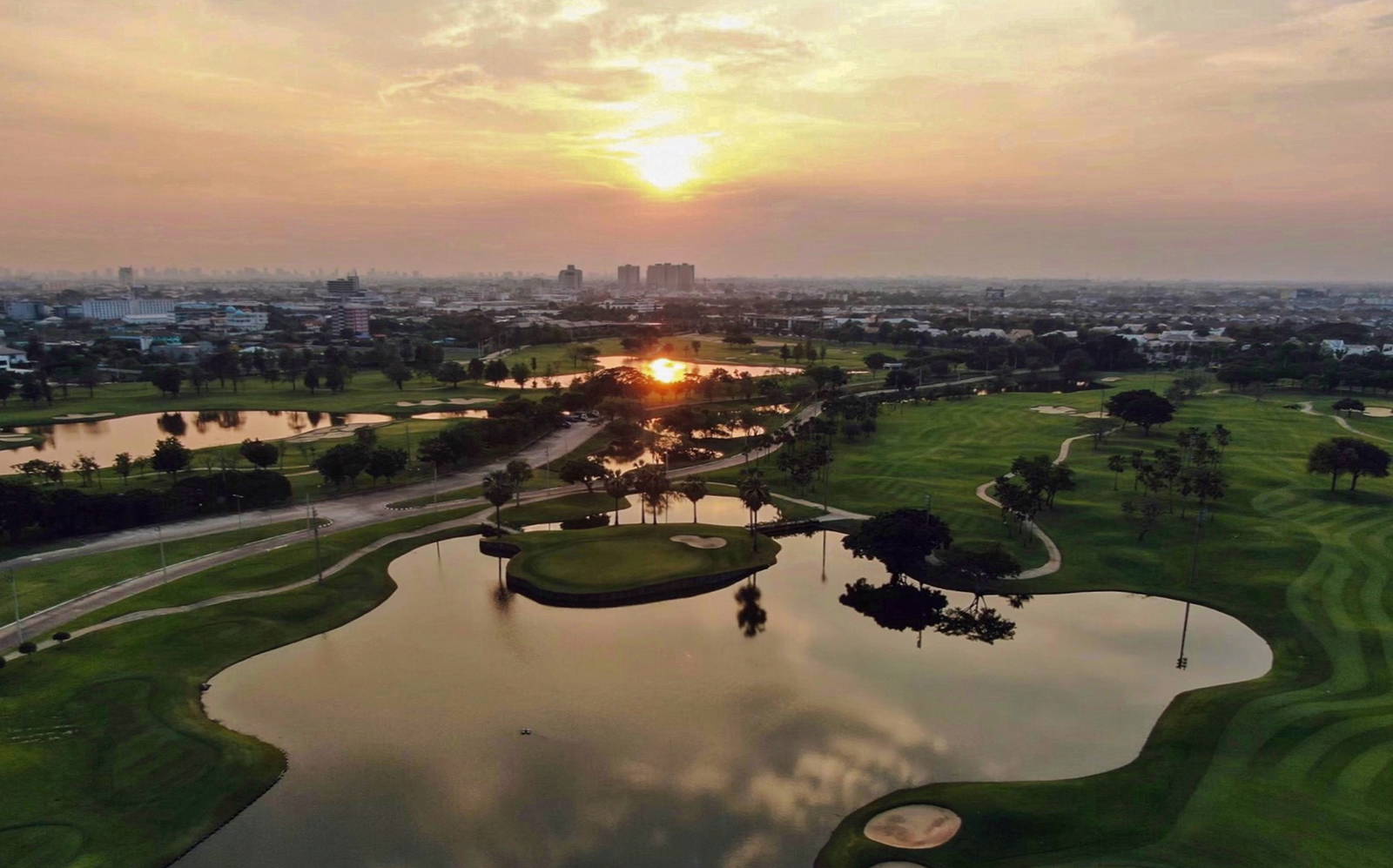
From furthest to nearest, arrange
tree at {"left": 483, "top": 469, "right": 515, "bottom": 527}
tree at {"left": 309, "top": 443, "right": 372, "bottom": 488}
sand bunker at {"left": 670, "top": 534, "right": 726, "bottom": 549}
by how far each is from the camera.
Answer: tree at {"left": 309, "top": 443, "right": 372, "bottom": 488}, tree at {"left": 483, "top": 469, "right": 515, "bottom": 527}, sand bunker at {"left": 670, "top": 534, "right": 726, "bottom": 549}

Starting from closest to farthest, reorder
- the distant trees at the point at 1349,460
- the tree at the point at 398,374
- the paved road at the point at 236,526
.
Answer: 1. the paved road at the point at 236,526
2. the distant trees at the point at 1349,460
3. the tree at the point at 398,374

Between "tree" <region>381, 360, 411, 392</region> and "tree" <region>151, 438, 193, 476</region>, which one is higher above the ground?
"tree" <region>381, 360, 411, 392</region>

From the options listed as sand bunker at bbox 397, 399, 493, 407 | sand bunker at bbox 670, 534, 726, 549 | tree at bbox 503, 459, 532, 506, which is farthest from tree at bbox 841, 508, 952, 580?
sand bunker at bbox 397, 399, 493, 407

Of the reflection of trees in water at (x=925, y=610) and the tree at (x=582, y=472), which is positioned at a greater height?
the tree at (x=582, y=472)

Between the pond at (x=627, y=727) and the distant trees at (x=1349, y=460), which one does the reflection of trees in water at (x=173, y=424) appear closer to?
the pond at (x=627, y=727)

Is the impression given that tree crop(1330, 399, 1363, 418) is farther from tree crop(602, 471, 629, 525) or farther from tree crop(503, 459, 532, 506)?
tree crop(503, 459, 532, 506)

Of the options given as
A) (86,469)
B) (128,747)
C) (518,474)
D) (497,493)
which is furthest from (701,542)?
(86,469)

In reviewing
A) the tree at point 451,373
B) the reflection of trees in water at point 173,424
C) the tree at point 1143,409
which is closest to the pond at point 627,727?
the tree at point 1143,409
